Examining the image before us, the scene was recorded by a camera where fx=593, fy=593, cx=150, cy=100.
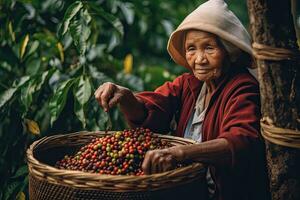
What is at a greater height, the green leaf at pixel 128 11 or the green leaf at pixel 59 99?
the green leaf at pixel 128 11

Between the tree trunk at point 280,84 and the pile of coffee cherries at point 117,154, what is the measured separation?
483mm

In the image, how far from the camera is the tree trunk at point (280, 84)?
2143mm

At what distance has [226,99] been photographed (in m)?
2.42

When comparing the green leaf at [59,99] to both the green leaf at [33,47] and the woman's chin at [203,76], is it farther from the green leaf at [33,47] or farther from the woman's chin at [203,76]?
the woman's chin at [203,76]

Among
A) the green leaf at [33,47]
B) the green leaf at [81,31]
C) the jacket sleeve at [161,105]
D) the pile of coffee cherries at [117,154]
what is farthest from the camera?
the green leaf at [33,47]

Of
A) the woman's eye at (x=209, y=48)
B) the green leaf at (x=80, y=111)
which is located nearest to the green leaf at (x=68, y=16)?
the green leaf at (x=80, y=111)

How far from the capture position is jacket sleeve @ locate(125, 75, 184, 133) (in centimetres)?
271

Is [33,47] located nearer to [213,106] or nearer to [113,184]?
[213,106]

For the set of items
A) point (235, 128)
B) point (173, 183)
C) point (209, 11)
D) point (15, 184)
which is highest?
point (209, 11)

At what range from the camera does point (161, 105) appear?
8.91ft

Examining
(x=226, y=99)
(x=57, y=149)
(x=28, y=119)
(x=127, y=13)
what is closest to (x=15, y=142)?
(x=28, y=119)

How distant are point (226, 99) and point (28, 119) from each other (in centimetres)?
131

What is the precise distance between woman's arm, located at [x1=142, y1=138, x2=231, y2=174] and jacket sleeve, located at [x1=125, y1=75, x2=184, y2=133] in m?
0.56

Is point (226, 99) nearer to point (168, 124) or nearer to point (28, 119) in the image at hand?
point (168, 124)
